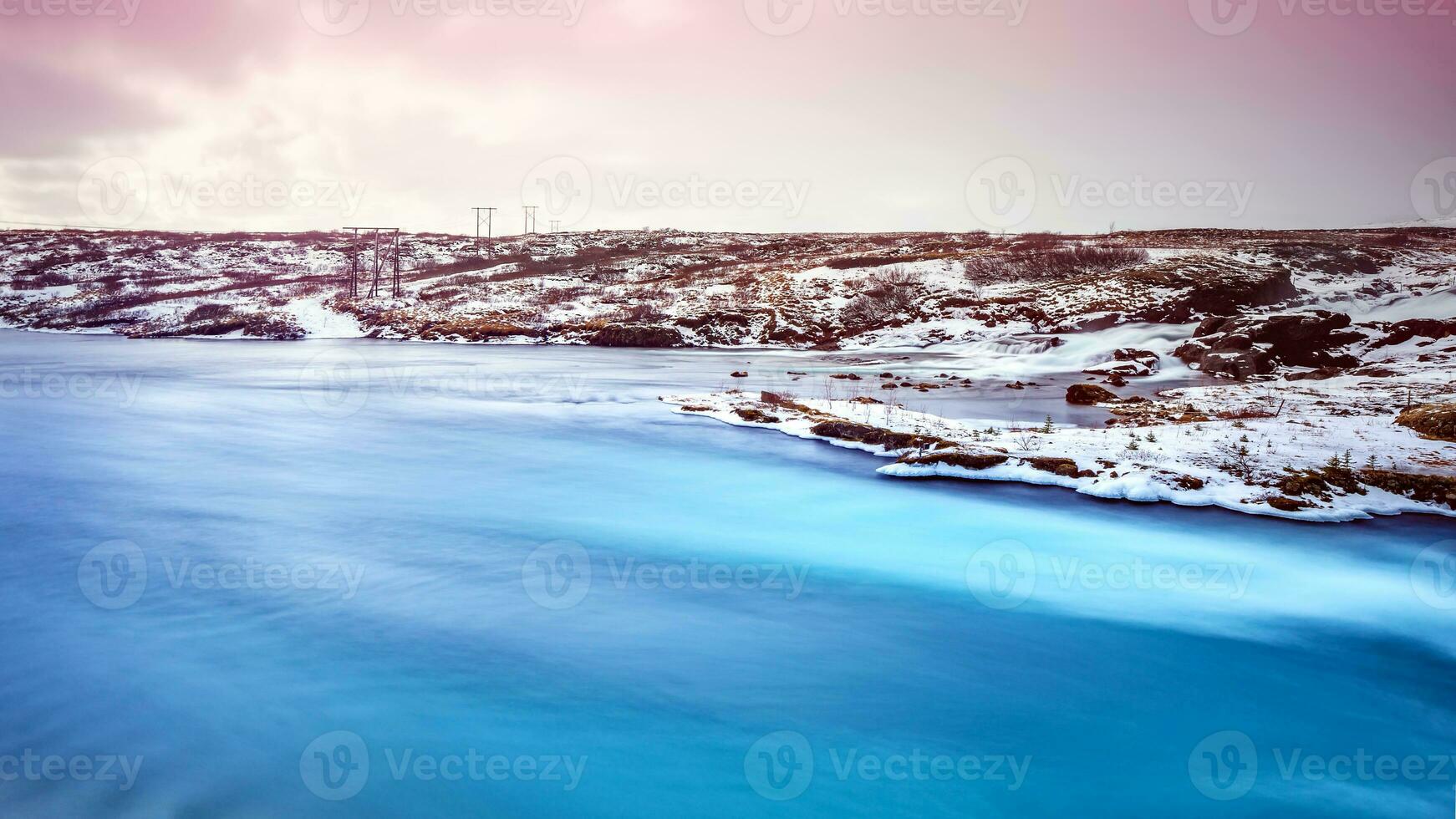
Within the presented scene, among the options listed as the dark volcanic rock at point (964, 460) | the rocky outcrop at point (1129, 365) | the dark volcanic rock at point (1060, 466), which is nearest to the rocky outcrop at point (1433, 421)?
the dark volcanic rock at point (1060, 466)

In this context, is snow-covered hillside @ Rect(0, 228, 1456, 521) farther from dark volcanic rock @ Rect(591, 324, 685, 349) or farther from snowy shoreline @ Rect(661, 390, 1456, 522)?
dark volcanic rock @ Rect(591, 324, 685, 349)

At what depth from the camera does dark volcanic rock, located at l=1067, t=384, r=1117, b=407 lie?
20312 mm

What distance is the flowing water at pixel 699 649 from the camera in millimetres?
5488

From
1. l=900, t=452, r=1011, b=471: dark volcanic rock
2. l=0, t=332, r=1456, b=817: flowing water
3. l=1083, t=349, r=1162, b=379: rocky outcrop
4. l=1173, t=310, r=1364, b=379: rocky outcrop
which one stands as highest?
l=1173, t=310, r=1364, b=379: rocky outcrop

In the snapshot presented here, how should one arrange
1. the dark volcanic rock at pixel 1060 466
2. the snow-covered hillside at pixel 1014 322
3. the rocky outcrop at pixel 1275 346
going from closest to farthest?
the dark volcanic rock at pixel 1060 466, the snow-covered hillside at pixel 1014 322, the rocky outcrop at pixel 1275 346

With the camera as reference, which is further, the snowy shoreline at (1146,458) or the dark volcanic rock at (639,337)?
the dark volcanic rock at (639,337)

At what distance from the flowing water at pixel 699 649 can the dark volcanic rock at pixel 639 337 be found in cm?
2714

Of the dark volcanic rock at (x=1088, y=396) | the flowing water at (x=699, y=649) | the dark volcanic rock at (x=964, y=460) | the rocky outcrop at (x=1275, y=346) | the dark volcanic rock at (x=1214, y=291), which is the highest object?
the dark volcanic rock at (x=1214, y=291)

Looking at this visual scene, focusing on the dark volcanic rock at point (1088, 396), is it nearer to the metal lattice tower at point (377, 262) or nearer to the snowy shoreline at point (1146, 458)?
the snowy shoreline at point (1146, 458)

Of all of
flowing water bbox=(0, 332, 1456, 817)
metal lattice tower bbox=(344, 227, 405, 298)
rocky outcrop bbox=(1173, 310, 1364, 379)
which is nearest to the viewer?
flowing water bbox=(0, 332, 1456, 817)

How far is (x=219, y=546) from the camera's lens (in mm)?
10109

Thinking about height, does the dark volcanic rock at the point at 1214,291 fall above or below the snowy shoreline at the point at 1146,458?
above

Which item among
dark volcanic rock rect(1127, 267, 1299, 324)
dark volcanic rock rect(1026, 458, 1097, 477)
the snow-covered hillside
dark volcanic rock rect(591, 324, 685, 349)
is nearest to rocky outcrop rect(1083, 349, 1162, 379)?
the snow-covered hillside

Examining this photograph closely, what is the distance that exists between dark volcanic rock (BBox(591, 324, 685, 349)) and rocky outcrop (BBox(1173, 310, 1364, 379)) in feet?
80.5
